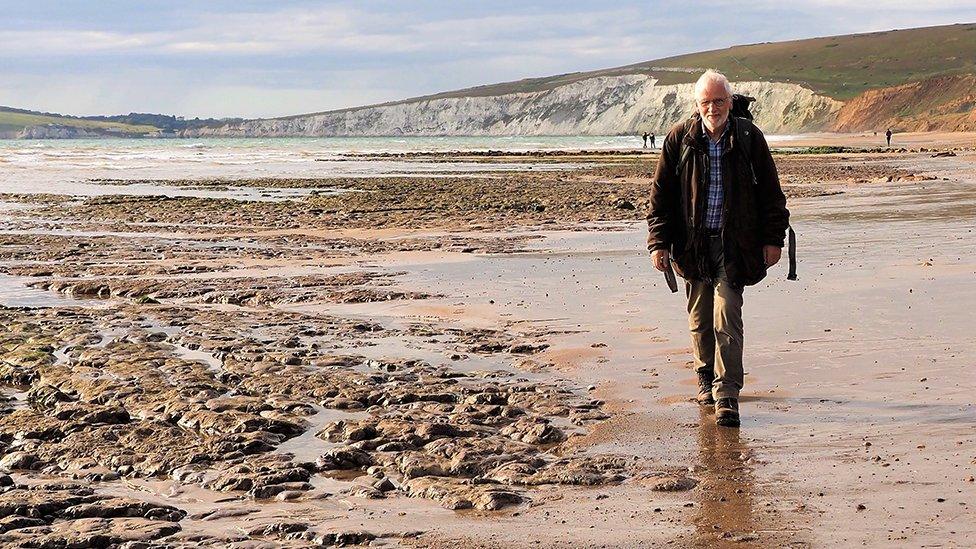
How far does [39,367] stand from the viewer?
29.5 ft

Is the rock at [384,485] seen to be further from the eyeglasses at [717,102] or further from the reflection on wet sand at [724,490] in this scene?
the eyeglasses at [717,102]

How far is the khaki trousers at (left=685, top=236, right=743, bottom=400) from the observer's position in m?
7.19

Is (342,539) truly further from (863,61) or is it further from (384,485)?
(863,61)

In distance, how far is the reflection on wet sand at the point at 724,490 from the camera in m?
4.97

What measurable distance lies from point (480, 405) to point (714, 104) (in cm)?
228

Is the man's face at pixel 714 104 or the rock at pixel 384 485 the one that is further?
the man's face at pixel 714 104

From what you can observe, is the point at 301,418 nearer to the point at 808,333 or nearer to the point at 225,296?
the point at 808,333

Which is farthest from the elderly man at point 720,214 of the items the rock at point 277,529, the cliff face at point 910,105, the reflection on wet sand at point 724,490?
Result: the cliff face at point 910,105

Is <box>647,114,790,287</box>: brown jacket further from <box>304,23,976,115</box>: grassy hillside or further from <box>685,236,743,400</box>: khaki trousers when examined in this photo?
<box>304,23,976,115</box>: grassy hillside

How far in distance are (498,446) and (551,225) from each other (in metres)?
16.0

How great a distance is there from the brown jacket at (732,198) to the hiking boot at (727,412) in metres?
0.69

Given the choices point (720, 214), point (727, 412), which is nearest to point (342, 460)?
point (727, 412)

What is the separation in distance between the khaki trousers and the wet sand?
0.27 m

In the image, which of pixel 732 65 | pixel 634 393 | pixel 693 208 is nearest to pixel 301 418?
pixel 634 393
